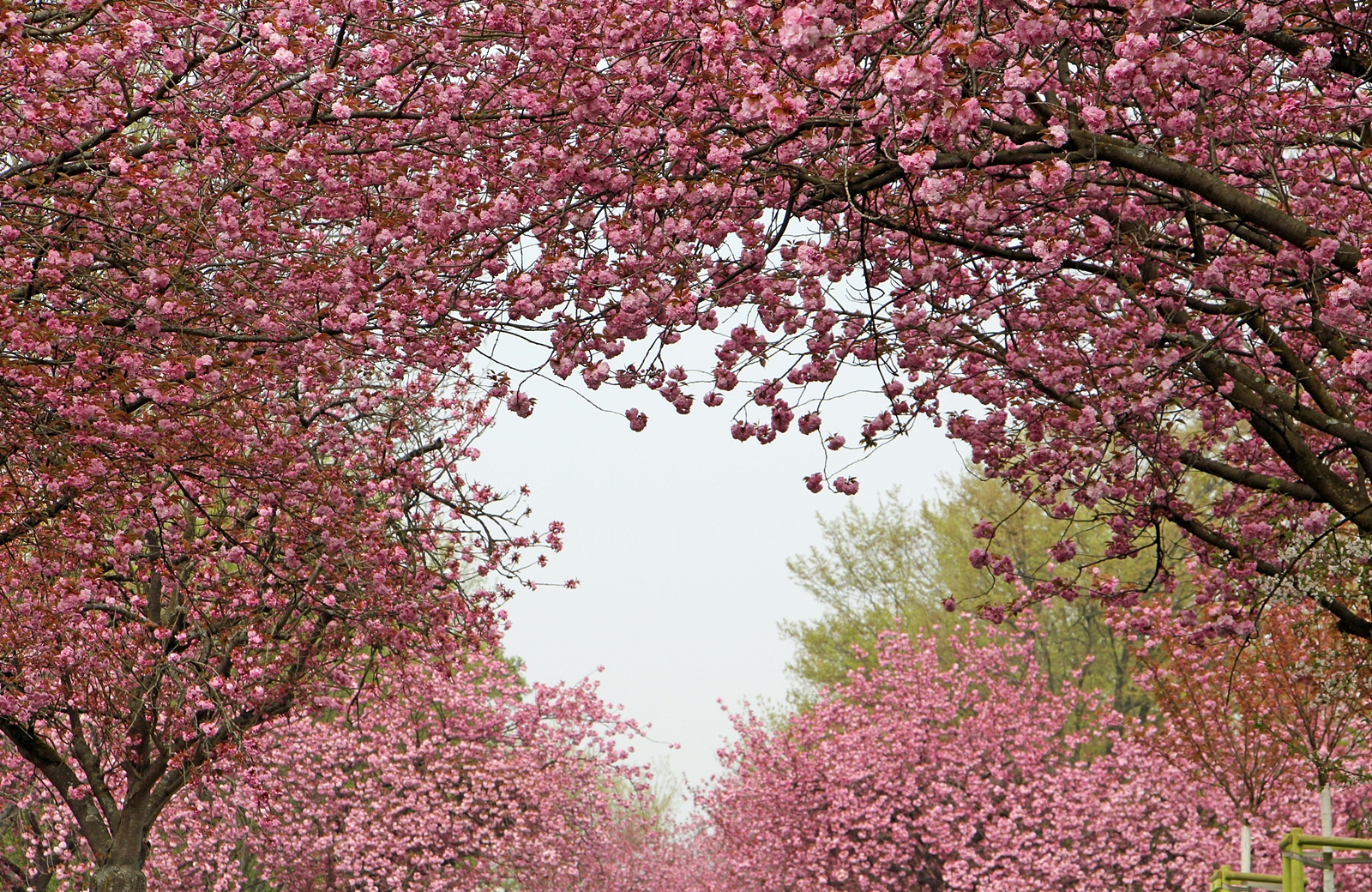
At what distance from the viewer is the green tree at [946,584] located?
99.6 ft

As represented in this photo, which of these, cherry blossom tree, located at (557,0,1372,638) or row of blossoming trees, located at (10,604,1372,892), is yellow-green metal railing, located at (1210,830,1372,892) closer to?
cherry blossom tree, located at (557,0,1372,638)

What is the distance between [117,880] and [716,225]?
9.43 metres

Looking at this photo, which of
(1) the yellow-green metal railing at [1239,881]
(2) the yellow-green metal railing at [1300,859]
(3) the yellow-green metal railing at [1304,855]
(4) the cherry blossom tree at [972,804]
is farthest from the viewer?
(4) the cherry blossom tree at [972,804]

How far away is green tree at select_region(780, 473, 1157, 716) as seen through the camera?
30.3 m

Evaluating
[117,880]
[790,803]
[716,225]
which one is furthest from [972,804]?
[716,225]

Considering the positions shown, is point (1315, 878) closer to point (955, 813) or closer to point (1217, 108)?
point (955, 813)

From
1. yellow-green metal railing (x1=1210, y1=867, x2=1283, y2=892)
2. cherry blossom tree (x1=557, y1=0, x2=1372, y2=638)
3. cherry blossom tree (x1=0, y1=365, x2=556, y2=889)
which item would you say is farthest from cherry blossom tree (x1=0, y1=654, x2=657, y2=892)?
cherry blossom tree (x1=557, y1=0, x2=1372, y2=638)

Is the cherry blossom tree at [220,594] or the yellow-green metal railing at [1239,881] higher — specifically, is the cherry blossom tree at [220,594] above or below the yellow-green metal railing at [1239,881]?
above

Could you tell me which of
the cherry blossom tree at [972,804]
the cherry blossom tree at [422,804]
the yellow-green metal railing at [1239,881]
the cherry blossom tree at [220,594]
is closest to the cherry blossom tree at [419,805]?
the cherry blossom tree at [422,804]

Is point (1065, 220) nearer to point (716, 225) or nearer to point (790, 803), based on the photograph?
point (716, 225)

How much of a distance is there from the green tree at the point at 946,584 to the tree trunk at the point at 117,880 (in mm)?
19479

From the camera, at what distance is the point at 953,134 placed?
4.91 m

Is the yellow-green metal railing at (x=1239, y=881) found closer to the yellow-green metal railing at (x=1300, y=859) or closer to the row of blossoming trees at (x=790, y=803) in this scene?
the yellow-green metal railing at (x=1300, y=859)

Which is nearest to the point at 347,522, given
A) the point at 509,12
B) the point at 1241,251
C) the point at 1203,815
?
the point at 509,12
